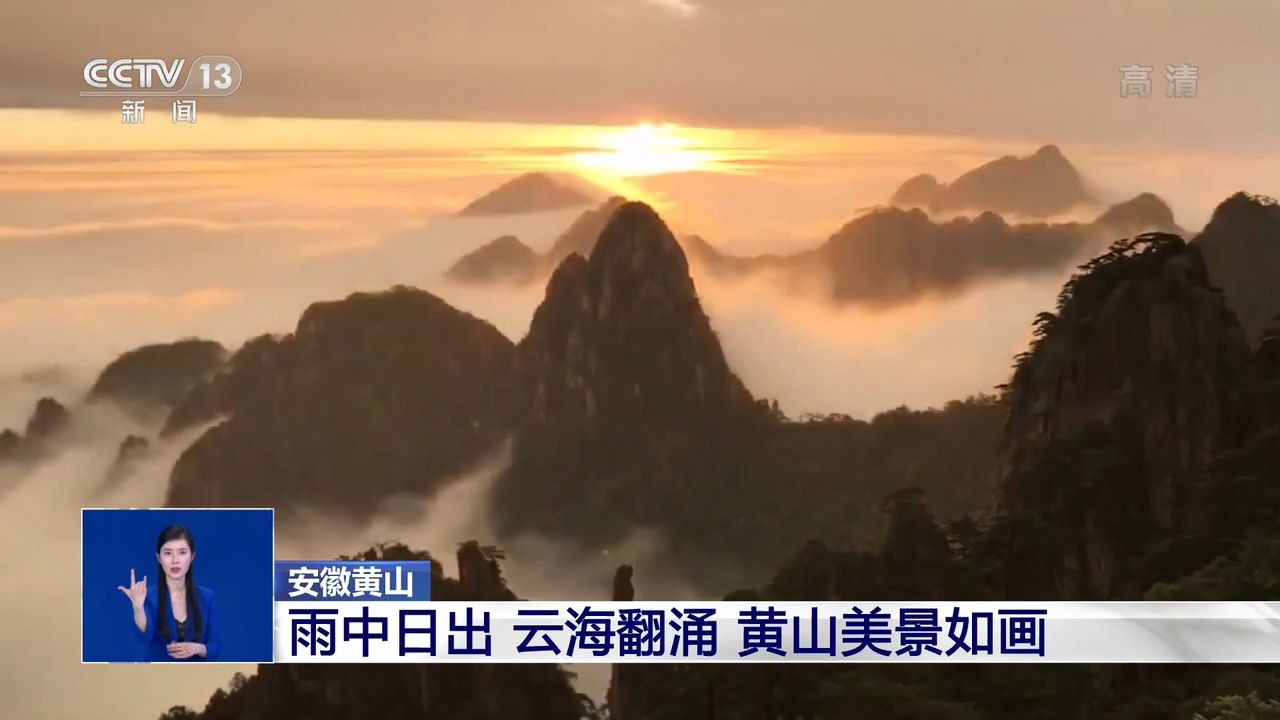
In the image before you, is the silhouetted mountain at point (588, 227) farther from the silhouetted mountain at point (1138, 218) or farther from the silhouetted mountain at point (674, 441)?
the silhouetted mountain at point (1138, 218)

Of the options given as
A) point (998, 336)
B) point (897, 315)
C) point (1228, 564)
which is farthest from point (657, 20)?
point (1228, 564)

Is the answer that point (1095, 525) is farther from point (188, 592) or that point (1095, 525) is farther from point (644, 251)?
point (188, 592)

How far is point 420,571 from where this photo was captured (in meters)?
2.49

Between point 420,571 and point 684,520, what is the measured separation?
0.57 metres

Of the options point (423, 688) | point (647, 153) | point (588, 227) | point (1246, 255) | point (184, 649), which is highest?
point (647, 153)

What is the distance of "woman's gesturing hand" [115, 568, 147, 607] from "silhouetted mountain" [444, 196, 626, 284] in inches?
36.2

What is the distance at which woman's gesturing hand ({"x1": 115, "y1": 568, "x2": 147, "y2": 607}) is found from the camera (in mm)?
2475

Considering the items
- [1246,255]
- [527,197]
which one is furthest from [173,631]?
[1246,255]

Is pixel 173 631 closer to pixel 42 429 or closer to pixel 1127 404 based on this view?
pixel 42 429

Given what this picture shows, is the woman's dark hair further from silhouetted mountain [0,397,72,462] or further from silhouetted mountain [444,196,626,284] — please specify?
silhouetted mountain [444,196,626,284]

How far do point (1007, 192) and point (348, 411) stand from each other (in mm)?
1471

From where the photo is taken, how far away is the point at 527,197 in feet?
8.05

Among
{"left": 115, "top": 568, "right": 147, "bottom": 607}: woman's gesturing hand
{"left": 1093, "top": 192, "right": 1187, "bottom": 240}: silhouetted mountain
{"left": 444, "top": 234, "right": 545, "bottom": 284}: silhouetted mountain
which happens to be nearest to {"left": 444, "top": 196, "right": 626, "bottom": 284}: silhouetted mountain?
{"left": 444, "top": 234, "right": 545, "bottom": 284}: silhouetted mountain

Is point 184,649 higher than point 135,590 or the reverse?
the reverse
